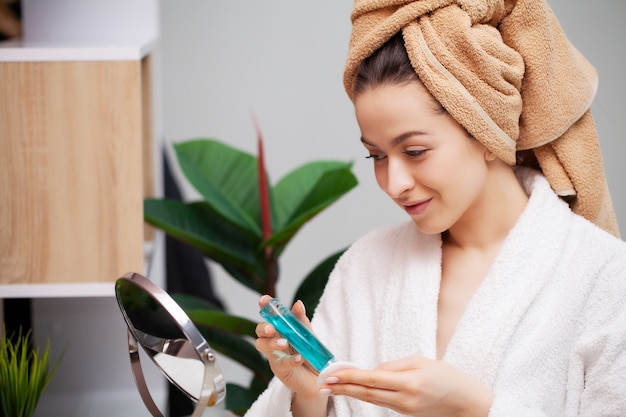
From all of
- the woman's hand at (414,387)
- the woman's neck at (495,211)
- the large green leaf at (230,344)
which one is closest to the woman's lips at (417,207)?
the woman's neck at (495,211)

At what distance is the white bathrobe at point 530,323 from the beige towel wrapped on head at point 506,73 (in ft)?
0.20

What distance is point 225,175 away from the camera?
5.07 ft

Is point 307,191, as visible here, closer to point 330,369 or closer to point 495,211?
point 495,211

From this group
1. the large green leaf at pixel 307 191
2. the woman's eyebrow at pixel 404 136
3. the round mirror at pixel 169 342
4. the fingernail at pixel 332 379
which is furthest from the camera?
the large green leaf at pixel 307 191

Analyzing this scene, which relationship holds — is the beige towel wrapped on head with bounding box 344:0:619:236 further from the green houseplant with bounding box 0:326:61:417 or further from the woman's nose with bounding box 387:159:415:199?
the green houseplant with bounding box 0:326:61:417

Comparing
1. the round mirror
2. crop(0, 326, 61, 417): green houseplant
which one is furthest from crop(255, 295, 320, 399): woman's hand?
crop(0, 326, 61, 417): green houseplant

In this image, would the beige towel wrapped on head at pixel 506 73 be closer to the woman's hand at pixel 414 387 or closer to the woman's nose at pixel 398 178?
the woman's nose at pixel 398 178

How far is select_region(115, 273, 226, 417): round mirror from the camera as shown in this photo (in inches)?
27.6

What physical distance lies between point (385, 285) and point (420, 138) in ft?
0.88

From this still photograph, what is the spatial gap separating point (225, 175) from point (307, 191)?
17 cm

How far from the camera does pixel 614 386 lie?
2.99ft

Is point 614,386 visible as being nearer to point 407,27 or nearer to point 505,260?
point 505,260

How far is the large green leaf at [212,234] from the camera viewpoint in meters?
1.46

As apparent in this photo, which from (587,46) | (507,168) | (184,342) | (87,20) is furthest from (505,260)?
(587,46)
